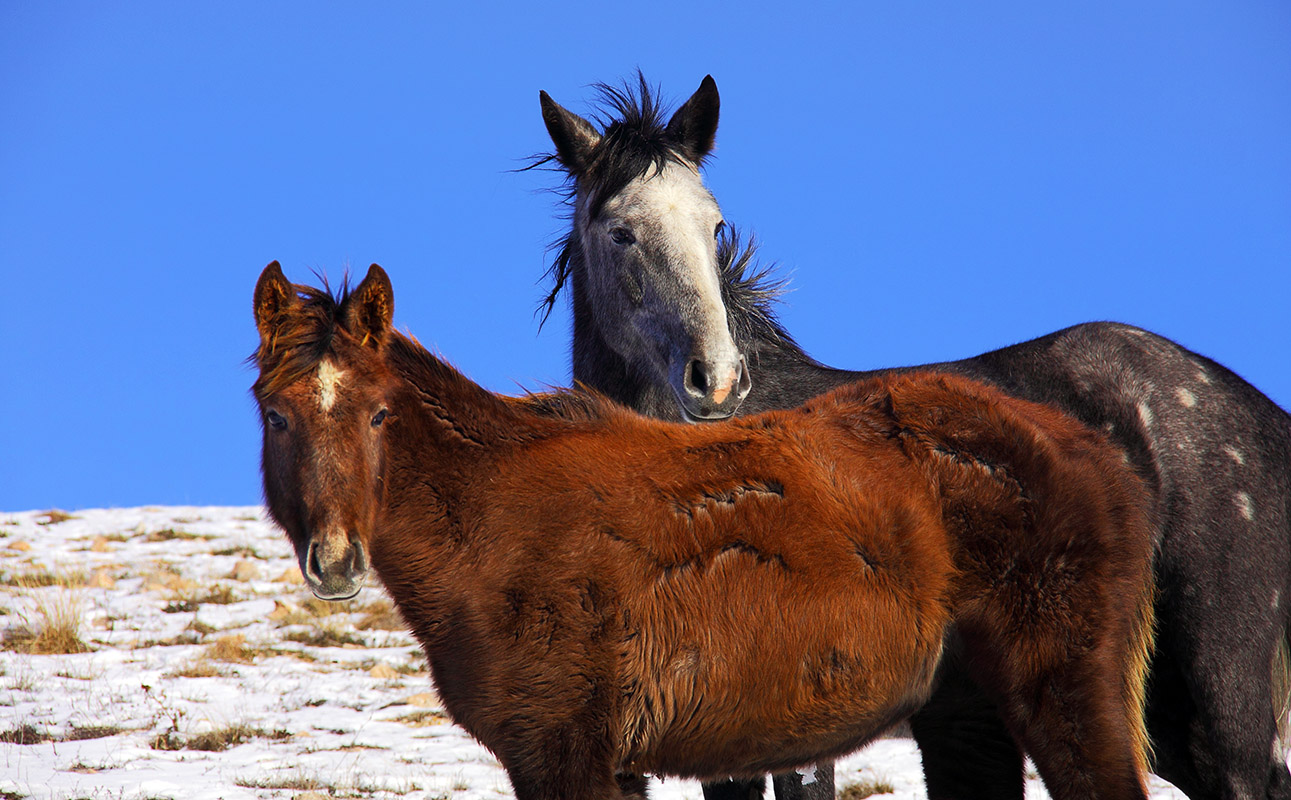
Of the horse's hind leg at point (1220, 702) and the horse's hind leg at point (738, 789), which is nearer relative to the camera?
the horse's hind leg at point (1220, 702)

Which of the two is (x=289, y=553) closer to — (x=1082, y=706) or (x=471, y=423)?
(x=471, y=423)

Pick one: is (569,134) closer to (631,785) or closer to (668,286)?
(668,286)

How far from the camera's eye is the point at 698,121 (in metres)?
5.47

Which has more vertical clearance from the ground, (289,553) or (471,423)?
(289,553)

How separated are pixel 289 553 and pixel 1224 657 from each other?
13.6 meters

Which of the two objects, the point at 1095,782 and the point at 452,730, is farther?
the point at 452,730

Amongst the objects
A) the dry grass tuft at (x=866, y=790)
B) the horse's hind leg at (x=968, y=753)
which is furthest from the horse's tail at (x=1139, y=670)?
the dry grass tuft at (x=866, y=790)

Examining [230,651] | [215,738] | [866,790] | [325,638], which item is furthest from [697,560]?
[325,638]

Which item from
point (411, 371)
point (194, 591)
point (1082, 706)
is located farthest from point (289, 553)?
point (1082, 706)

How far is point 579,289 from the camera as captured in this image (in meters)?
5.57

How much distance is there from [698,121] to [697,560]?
3012 millimetres

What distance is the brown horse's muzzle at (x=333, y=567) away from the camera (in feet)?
9.95

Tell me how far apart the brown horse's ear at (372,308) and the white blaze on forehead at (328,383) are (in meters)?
0.20

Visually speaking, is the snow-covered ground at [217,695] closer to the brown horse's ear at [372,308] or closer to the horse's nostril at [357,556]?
the horse's nostril at [357,556]
